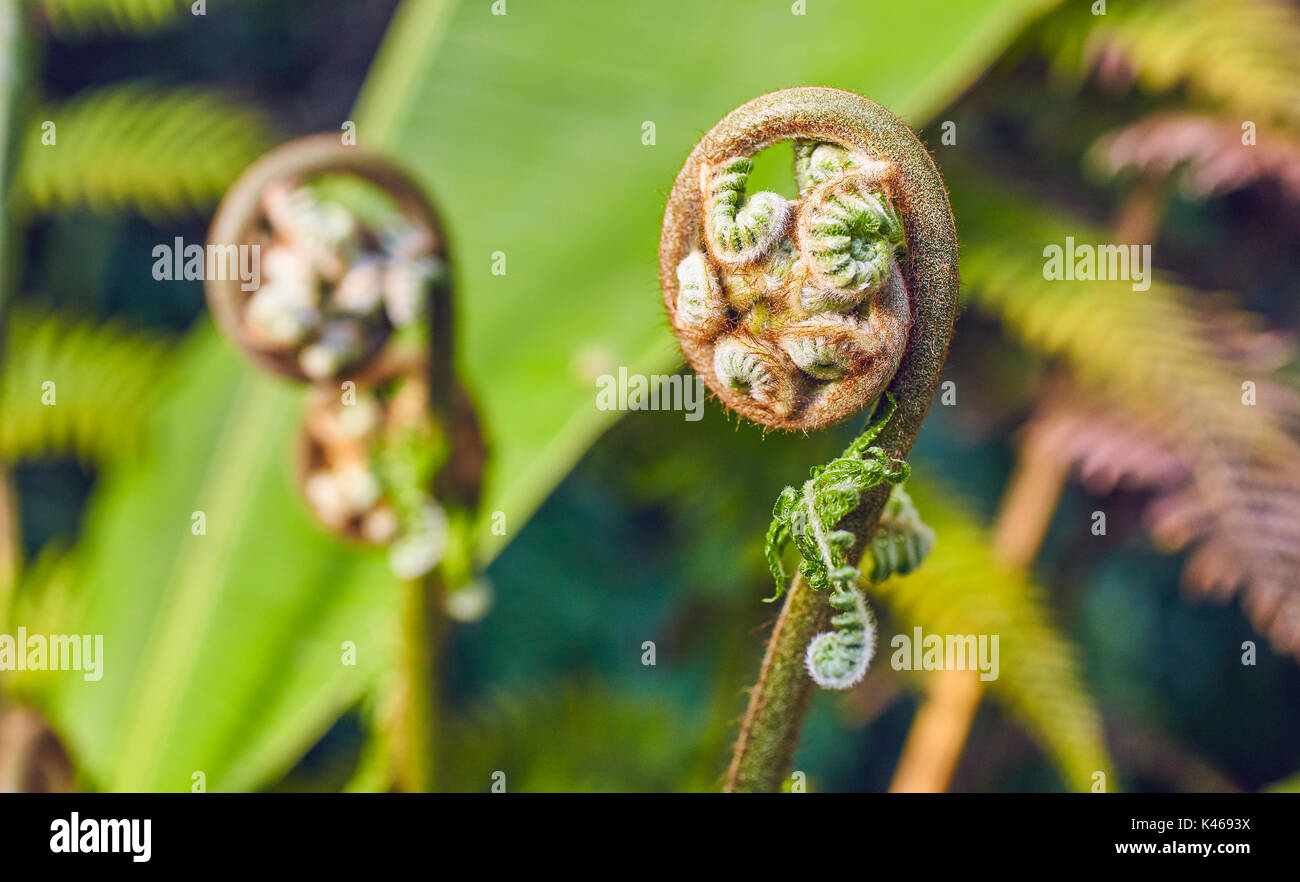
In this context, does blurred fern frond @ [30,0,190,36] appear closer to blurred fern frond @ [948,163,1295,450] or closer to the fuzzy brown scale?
blurred fern frond @ [948,163,1295,450]

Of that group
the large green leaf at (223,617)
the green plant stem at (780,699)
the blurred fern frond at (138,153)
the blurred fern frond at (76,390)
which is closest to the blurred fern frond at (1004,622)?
the large green leaf at (223,617)

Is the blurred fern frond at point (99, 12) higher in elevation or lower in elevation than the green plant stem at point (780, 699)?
higher

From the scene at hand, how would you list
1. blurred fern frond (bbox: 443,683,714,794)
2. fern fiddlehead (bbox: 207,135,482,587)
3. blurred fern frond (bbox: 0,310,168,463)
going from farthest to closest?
blurred fern frond (bbox: 0,310,168,463) < blurred fern frond (bbox: 443,683,714,794) < fern fiddlehead (bbox: 207,135,482,587)

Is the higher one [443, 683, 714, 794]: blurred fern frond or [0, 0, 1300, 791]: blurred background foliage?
[0, 0, 1300, 791]: blurred background foliage

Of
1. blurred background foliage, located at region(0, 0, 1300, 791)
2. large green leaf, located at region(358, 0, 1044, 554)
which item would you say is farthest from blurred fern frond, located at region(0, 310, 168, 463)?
large green leaf, located at region(358, 0, 1044, 554)

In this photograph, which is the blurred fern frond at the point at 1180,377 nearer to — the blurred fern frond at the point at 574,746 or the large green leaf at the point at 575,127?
the large green leaf at the point at 575,127

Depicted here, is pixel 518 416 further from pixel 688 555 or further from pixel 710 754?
pixel 688 555

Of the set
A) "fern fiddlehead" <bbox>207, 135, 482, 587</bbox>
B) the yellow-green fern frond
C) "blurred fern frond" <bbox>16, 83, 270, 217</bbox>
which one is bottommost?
the yellow-green fern frond

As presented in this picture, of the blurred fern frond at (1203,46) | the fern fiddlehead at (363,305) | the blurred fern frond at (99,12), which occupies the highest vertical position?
the blurred fern frond at (99,12)

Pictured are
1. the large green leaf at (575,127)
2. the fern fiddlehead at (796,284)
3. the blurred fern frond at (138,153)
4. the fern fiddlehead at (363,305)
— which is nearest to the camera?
the fern fiddlehead at (796,284)
